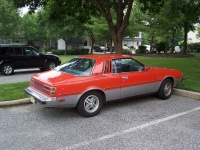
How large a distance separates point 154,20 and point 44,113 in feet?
64.1

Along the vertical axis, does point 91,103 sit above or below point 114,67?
below

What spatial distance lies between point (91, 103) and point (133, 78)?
134cm

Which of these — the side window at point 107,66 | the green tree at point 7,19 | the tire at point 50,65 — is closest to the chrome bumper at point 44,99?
the side window at point 107,66

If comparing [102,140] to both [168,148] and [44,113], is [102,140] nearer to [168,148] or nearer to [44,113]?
[168,148]

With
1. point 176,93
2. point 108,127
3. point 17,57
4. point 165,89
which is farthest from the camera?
point 17,57

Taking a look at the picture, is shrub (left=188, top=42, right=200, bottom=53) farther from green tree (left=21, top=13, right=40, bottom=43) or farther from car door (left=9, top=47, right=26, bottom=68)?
car door (left=9, top=47, right=26, bottom=68)

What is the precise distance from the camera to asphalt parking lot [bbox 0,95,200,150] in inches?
147

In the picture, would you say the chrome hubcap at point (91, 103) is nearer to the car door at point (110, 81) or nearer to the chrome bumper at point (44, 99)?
the car door at point (110, 81)

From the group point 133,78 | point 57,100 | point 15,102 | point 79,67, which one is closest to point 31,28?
point 15,102

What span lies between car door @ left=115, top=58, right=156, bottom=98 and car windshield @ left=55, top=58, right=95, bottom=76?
758 millimetres

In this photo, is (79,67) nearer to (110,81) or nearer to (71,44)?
(110,81)

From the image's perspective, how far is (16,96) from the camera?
6336 mm

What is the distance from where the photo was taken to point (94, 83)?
4980mm

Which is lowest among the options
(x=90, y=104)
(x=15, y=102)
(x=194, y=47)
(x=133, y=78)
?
(x=15, y=102)
